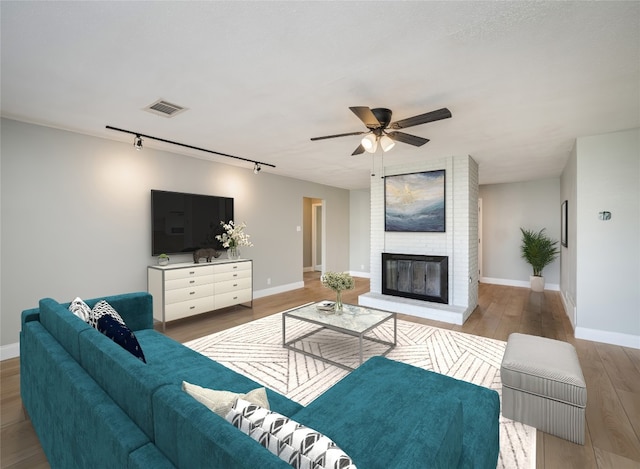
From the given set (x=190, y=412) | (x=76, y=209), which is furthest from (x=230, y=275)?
(x=190, y=412)

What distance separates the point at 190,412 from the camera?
85 cm

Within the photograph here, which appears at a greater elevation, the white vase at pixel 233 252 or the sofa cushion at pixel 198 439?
the white vase at pixel 233 252

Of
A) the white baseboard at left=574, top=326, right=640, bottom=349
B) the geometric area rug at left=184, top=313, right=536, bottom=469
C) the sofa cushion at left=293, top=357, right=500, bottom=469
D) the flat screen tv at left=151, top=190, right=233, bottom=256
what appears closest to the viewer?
the sofa cushion at left=293, top=357, right=500, bottom=469

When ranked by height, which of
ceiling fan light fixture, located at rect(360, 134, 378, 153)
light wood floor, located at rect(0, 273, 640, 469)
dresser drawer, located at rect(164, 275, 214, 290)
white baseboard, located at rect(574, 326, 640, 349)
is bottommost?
light wood floor, located at rect(0, 273, 640, 469)

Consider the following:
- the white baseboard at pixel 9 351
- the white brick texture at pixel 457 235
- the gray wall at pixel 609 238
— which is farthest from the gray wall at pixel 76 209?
the gray wall at pixel 609 238

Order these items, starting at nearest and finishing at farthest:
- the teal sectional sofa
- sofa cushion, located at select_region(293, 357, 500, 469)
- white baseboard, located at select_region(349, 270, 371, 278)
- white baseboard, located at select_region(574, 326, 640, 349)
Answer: the teal sectional sofa → sofa cushion, located at select_region(293, 357, 500, 469) → white baseboard, located at select_region(574, 326, 640, 349) → white baseboard, located at select_region(349, 270, 371, 278)

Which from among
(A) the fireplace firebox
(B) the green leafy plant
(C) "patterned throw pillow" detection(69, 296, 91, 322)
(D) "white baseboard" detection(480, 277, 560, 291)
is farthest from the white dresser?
(B) the green leafy plant

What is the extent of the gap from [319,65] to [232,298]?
3.67 m

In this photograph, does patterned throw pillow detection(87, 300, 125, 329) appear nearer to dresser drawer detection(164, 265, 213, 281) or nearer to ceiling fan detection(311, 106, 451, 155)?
dresser drawer detection(164, 265, 213, 281)

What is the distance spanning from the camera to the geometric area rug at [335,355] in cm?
246

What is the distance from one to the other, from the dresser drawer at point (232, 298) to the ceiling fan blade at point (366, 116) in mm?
3292

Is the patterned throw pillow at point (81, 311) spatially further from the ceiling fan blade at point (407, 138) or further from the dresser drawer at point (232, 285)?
the ceiling fan blade at point (407, 138)

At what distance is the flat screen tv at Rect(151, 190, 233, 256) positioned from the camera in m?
4.25

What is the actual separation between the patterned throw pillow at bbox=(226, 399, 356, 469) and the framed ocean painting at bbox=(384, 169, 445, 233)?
4.37 m
